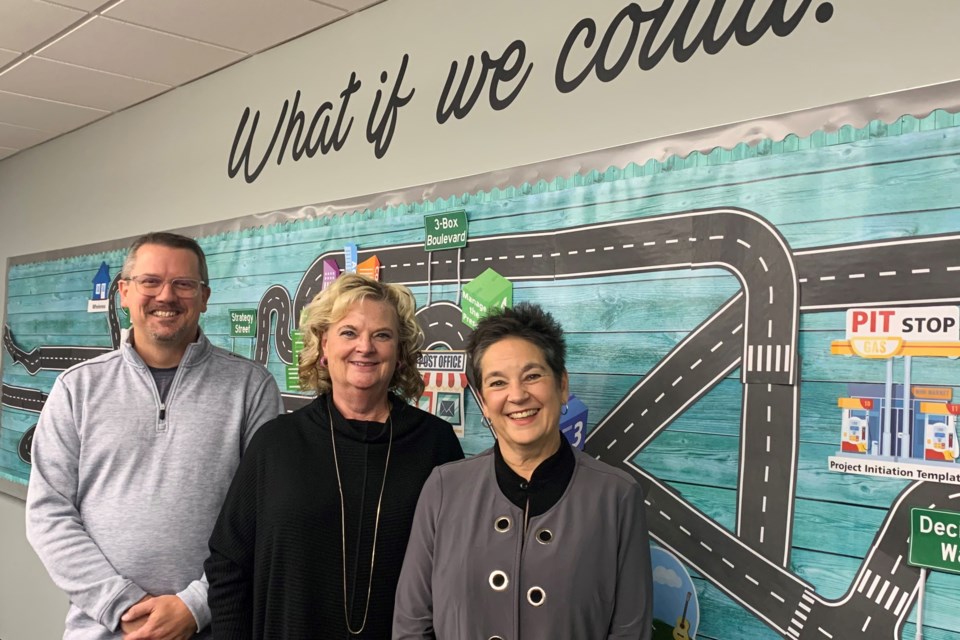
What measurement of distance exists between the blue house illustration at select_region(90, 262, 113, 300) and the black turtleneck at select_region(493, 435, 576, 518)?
9.85ft

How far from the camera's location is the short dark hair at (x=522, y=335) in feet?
4.69

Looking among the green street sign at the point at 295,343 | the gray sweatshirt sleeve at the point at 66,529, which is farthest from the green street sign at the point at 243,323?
the gray sweatshirt sleeve at the point at 66,529

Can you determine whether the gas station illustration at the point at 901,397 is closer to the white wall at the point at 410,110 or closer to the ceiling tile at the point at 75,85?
the white wall at the point at 410,110

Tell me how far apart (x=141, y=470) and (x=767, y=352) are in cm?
129

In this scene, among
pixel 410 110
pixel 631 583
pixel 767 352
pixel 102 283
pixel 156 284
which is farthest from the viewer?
pixel 102 283

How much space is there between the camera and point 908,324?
4.65 ft

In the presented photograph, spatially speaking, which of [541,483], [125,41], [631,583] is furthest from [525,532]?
[125,41]

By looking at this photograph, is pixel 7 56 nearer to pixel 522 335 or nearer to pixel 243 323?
pixel 243 323

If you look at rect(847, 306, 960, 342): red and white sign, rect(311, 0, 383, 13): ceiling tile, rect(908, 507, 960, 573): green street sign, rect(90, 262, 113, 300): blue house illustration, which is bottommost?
rect(908, 507, 960, 573): green street sign

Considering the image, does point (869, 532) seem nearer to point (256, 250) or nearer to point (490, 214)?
point (490, 214)

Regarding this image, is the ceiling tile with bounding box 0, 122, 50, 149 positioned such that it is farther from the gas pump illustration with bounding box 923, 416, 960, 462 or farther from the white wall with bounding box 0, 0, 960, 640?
the gas pump illustration with bounding box 923, 416, 960, 462

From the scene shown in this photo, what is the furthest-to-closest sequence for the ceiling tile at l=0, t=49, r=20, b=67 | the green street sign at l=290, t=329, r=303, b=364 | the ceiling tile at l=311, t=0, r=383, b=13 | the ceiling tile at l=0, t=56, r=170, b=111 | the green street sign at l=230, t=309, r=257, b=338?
the ceiling tile at l=0, t=56, r=170, b=111 → the ceiling tile at l=0, t=49, r=20, b=67 → the green street sign at l=230, t=309, r=257, b=338 → the green street sign at l=290, t=329, r=303, b=364 → the ceiling tile at l=311, t=0, r=383, b=13

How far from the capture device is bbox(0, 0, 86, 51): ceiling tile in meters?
2.64

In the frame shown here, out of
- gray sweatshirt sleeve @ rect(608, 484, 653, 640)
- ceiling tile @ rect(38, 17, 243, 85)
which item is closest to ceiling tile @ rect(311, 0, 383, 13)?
ceiling tile @ rect(38, 17, 243, 85)
